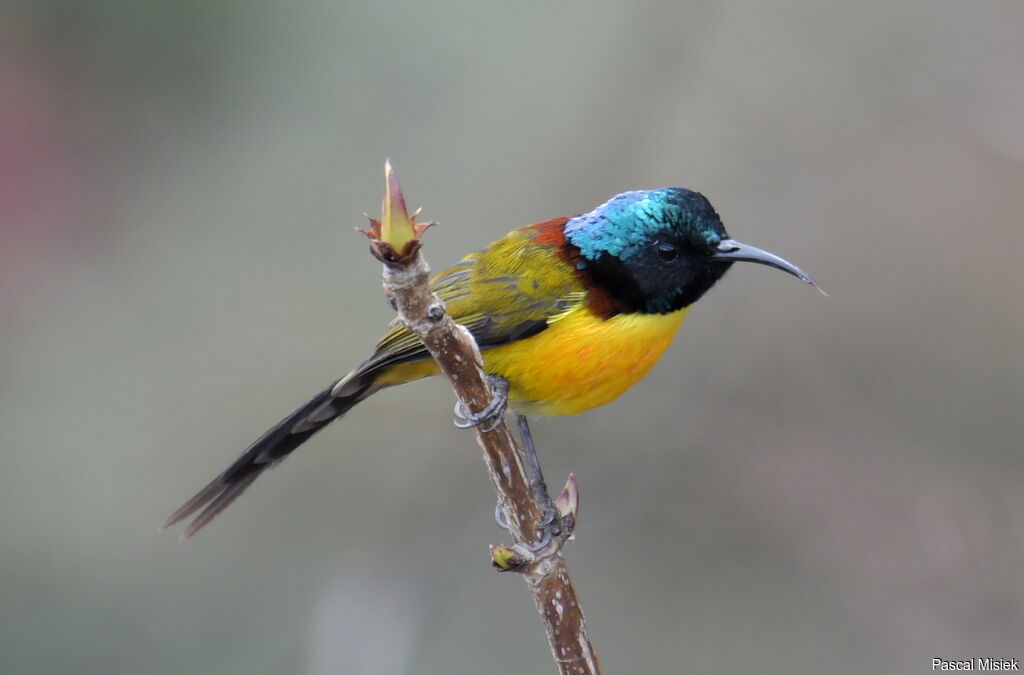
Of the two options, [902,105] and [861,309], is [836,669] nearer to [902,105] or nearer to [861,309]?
[861,309]

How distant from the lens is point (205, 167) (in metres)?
6.63

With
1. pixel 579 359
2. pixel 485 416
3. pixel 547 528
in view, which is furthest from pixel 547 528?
pixel 579 359

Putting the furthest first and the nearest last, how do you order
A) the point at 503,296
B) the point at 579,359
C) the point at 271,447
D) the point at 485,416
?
the point at 271,447, the point at 503,296, the point at 579,359, the point at 485,416

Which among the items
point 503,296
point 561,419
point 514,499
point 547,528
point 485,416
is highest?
point 485,416

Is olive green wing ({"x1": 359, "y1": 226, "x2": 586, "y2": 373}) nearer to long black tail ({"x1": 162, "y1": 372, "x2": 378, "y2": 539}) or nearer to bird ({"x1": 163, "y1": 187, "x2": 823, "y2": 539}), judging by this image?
bird ({"x1": 163, "y1": 187, "x2": 823, "y2": 539})

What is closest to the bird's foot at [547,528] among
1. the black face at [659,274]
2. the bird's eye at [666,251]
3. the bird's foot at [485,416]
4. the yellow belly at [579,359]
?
the bird's foot at [485,416]

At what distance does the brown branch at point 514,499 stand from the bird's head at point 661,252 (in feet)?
2.76

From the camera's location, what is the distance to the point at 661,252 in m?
3.63

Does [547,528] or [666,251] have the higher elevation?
[666,251]

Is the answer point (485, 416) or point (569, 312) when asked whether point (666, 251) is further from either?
point (485, 416)

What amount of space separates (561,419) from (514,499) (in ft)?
9.18

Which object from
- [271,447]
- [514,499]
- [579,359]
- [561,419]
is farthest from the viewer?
[561,419]

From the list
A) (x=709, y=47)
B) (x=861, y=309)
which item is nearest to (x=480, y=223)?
(x=709, y=47)

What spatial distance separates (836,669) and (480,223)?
2769 mm
